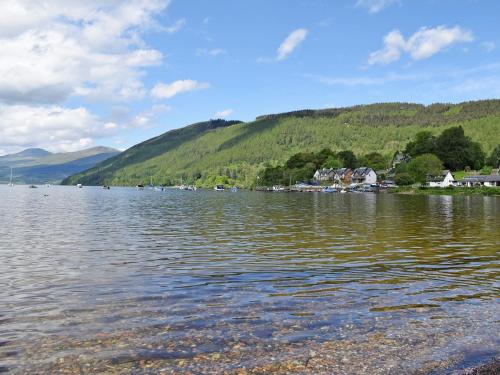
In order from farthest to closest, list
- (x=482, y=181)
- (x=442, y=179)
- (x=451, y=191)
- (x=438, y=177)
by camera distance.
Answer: (x=438, y=177), (x=442, y=179), (x=482, y=181), (x=451, y=191)

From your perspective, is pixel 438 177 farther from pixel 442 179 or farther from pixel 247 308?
pixel 247 308

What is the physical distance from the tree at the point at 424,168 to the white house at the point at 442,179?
2.00 metres

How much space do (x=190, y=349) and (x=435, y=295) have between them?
31.7 feet

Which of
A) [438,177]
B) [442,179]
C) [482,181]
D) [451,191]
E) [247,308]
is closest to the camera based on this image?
[247,308]

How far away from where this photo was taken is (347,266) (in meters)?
22.0

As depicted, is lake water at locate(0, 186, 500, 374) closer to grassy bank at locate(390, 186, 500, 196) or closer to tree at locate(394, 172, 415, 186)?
grassy bank at locate(390, 186, 500, 196)

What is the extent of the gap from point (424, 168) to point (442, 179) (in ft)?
31.6

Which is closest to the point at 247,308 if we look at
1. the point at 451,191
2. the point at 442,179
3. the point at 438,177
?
the point at 451,191

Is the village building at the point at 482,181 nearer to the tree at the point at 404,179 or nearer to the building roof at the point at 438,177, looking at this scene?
the building roof at the point at 438,177

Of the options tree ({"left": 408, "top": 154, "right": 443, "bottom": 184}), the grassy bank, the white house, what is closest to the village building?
the white house

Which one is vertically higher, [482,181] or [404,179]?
[404,179]

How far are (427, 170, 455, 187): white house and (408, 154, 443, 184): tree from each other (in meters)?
2.00

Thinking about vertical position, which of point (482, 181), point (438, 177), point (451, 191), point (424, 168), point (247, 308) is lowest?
point (451, 191)

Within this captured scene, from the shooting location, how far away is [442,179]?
18350cm
